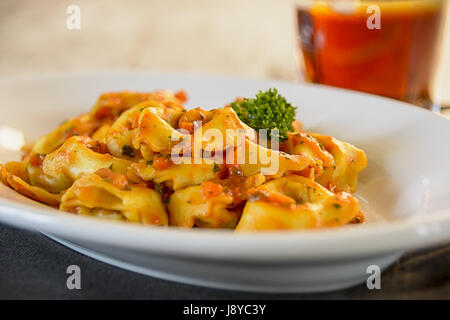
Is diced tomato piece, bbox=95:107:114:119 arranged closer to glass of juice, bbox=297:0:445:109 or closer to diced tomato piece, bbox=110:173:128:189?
diced tomato piece, bbox=110:173:128:189

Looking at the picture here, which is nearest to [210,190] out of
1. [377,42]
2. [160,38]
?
[377,42]

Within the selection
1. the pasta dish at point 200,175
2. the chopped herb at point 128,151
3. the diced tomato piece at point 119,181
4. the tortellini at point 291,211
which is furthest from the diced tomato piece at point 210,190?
the chopped herb at point 128,151

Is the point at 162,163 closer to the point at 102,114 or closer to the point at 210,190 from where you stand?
the point at 210,190

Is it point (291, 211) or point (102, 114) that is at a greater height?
point (102, 114)

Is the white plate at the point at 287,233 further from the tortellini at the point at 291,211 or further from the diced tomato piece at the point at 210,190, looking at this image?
the diced tomato piece at the point at 210,190

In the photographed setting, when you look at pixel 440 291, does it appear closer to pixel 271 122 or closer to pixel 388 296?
pixel 388 296
